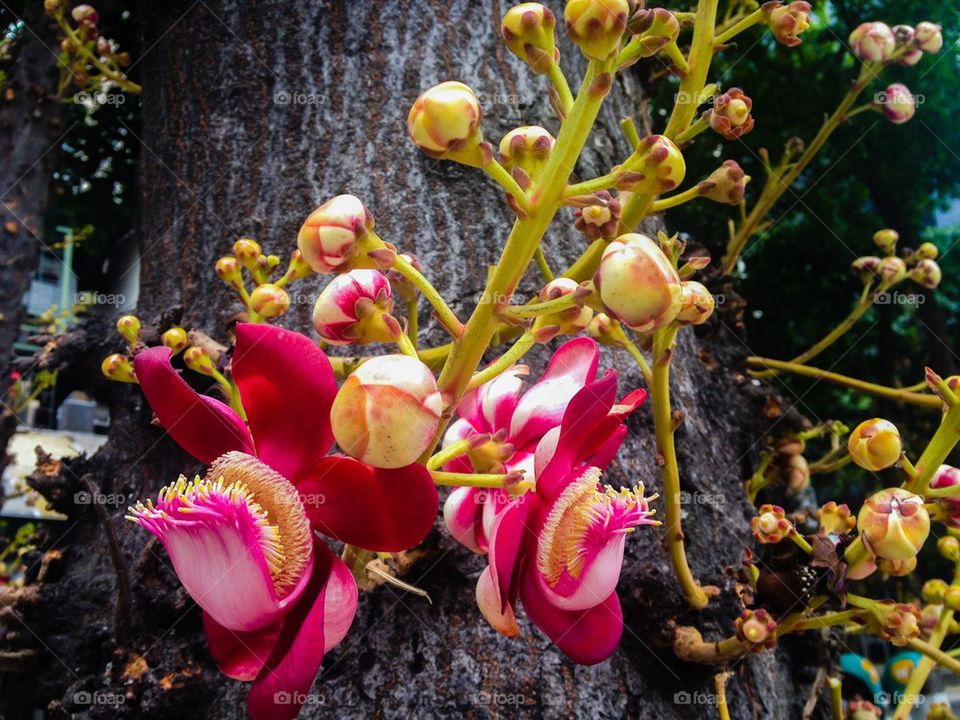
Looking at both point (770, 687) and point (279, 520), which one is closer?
point (279, 520)

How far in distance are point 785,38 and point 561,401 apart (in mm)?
560

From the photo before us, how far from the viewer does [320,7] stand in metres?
1.48

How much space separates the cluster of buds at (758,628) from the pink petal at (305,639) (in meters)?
0.52

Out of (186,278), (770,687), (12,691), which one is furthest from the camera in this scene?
(186,278)

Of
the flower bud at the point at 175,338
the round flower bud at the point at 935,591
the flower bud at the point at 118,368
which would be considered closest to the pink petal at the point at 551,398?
the flower bud at the point at 175,338

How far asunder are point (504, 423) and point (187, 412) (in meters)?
0.30

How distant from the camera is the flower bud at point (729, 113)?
79 centimetres

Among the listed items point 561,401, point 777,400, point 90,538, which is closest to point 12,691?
point 90,538

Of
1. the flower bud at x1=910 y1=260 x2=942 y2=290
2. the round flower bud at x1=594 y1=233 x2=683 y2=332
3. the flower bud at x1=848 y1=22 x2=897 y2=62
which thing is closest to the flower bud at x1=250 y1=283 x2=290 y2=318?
the round flower bud at x1=594 y1=233 x2=683 y2=332

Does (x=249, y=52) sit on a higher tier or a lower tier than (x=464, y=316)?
higher

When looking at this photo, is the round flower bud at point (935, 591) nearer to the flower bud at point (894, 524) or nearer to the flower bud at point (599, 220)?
the flower bud at point (894, 524)

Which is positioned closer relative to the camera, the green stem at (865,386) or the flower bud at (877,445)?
the flower bud at (877,445)

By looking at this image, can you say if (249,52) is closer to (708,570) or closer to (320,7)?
(320,7)

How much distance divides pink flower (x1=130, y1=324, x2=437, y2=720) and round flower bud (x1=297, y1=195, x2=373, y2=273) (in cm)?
7
